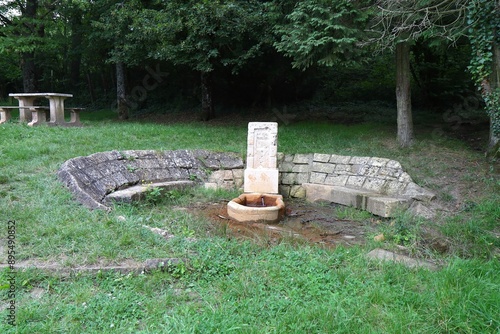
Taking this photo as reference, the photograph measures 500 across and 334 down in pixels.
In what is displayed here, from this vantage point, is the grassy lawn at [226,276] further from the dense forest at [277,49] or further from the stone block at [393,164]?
the dense forest at [277,49]

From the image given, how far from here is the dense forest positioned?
6.23m

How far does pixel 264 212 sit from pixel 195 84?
10603 millimetres

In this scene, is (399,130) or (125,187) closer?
(125,187)

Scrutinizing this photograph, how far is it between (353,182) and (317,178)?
71 centimetres

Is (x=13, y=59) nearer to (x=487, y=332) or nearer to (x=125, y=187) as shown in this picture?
(x=125, y=187)

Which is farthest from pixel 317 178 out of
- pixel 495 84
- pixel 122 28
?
pixel 122 28

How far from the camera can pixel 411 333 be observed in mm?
2172

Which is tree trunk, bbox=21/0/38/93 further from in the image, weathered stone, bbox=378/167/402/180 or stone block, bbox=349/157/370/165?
weathered stone, bbox=378/167/402/180

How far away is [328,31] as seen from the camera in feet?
21.0

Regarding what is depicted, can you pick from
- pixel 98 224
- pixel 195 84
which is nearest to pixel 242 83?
pixel 195 84

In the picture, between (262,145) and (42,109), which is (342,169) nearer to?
(262,145)

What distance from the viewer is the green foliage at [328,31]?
6.31 meters

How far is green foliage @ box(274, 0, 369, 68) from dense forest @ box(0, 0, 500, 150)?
0.02 m

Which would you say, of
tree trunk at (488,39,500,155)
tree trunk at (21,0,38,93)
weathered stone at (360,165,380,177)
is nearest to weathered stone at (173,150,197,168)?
weathered stone at (360,165,380,177)
